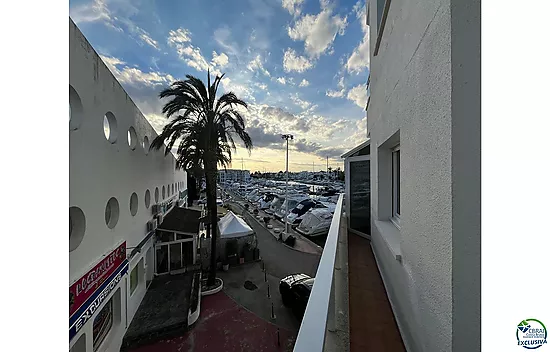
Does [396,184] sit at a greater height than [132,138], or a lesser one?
lesser

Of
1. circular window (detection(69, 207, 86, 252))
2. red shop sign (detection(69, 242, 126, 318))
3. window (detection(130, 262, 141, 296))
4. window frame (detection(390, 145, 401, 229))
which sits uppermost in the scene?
window frame (detection(390, 145, 401, 229))

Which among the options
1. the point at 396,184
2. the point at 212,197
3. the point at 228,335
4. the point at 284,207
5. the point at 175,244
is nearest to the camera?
the point at 396,184

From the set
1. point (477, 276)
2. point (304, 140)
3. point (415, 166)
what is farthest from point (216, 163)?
point (304, 140)

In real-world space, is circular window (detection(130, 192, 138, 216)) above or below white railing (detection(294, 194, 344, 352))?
below

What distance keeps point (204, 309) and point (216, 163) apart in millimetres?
6397

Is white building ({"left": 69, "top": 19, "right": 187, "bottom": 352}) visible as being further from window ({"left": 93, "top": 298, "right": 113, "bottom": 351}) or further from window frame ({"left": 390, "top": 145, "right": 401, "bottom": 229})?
window frame ({"left": 390, "top": 145, "right": 401, "bottom": 229})

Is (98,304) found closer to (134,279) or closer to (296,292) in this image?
(134,279)

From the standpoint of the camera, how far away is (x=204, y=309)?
9336 millimetres

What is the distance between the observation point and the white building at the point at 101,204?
15.8 feet

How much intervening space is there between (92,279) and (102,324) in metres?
2.14

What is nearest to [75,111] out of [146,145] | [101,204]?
[101,204]

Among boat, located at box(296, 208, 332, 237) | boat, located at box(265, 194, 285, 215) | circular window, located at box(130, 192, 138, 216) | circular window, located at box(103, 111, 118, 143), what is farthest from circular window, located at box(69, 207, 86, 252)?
boat, located at box(265, 194, 285, 215)

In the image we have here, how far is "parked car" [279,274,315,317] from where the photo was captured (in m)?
8.57

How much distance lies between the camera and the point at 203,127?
33.6ft
